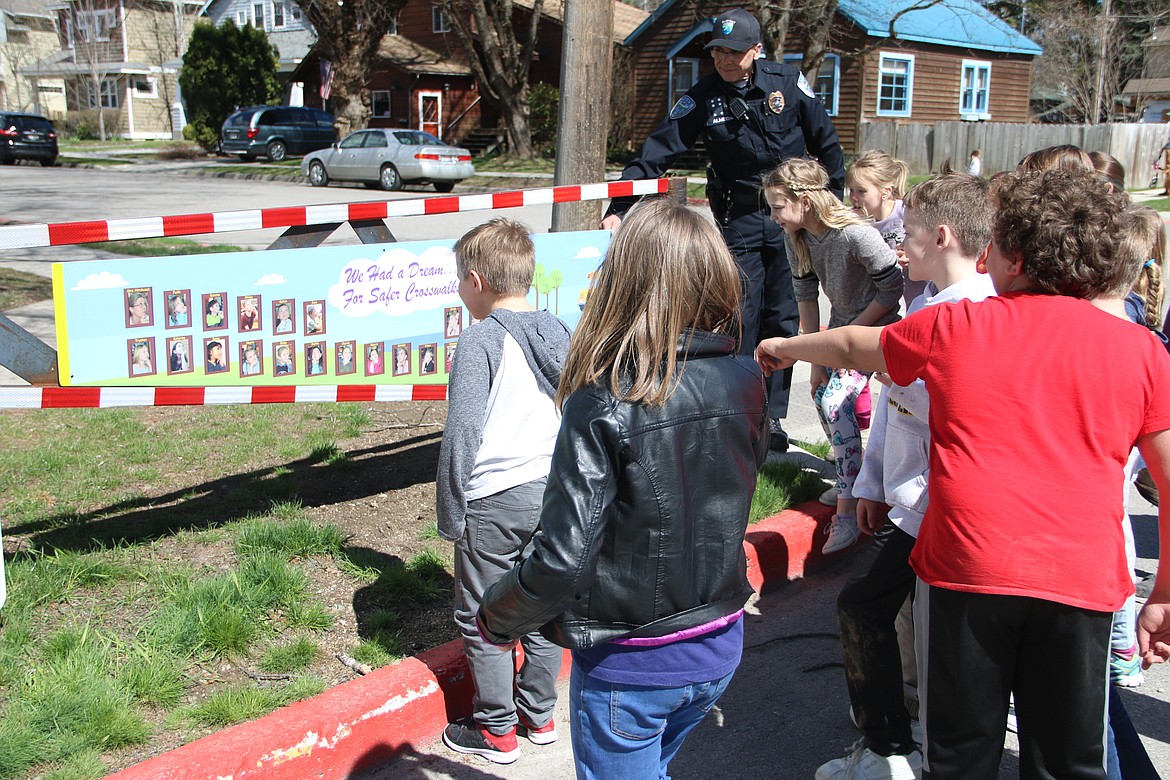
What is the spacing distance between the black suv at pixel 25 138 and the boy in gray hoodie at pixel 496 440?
34956 millimetres

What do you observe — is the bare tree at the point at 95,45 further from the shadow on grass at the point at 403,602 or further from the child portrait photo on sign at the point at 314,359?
the shadow on grass at the point at 403,602

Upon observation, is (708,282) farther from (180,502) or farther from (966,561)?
(180,502)

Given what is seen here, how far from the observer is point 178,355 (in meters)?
3.80

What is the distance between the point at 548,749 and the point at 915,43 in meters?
34.9

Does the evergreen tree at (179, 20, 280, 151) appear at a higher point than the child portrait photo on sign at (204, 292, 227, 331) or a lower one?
higher

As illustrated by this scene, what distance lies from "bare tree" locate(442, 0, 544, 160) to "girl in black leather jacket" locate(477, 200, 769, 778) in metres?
29.2

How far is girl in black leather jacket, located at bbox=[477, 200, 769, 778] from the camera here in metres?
1.93

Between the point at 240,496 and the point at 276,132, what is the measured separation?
31737 millimetres

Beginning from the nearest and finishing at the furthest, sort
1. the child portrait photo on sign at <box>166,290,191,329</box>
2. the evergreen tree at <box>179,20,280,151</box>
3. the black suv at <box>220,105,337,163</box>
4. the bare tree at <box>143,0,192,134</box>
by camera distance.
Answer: the child portrait photo on sign at <box>166,290,191,329</box>
the black suv at <box>220,105,337,163</box>
the evergreen tree at <box>179,20,280,151</box>
the bare tree at <box>143,0,192,134</box>

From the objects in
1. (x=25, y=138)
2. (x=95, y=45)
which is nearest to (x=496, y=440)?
(x=25, y=138)

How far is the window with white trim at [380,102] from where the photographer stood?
45188mm

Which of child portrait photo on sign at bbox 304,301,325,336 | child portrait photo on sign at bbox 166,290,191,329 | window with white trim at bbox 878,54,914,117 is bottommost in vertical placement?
child portrait photo on sign at bbox 304,301,325,336

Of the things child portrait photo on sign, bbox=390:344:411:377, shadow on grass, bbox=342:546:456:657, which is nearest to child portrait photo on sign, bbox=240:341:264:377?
A: child portrait photo on sign, bbox=390:344:411:377

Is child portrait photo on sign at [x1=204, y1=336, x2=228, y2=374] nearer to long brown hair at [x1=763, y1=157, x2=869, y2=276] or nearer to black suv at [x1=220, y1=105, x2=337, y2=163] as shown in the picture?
long brown hair at [x1=763, y1=157, x2=869, y2=276]
